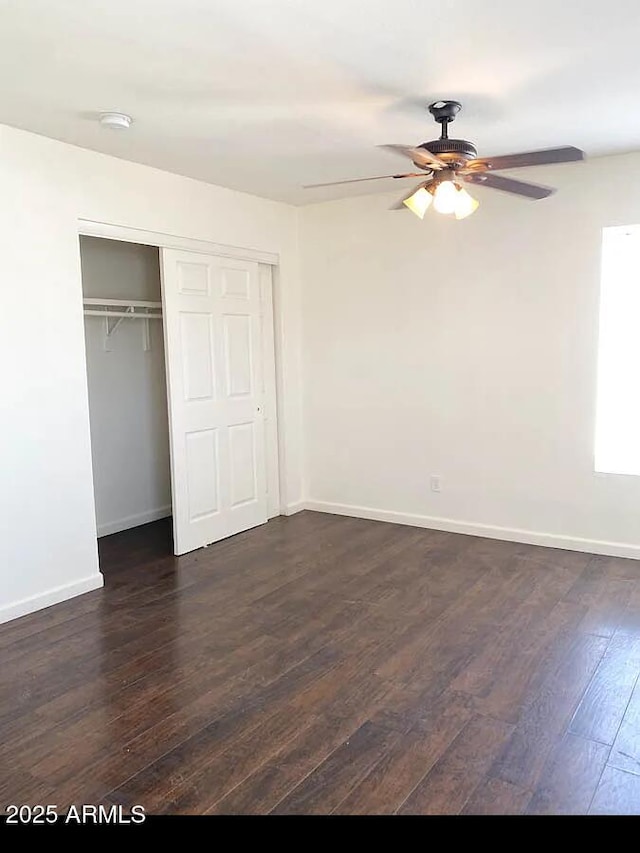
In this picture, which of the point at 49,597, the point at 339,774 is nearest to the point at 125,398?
the point at 49,597

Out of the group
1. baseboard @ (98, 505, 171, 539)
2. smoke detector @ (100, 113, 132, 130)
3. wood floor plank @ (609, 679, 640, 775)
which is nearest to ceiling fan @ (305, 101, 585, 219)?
smoke detector @ (100, 113, 132, 130)

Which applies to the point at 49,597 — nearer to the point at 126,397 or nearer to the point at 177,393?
the point at 177,393

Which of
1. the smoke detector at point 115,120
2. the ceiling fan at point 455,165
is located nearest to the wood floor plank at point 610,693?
the ceiling fan at point 455,165

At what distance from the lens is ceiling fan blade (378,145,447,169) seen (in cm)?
262

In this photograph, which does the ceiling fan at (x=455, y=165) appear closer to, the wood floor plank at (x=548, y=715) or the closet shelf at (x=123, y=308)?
the wood floor plank at (x=548, y=715)

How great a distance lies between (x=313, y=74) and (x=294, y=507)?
365cm

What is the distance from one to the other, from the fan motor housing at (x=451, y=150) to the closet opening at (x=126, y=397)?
2.78 metres

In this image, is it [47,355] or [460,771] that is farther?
[47,355]

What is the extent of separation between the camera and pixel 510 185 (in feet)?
10.1

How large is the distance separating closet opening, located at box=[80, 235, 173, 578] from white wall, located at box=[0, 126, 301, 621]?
0.89 m

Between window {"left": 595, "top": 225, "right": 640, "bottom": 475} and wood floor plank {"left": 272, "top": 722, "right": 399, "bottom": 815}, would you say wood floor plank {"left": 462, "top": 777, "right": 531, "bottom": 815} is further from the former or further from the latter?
window {"left": 595, "top": 225, "right": 640, "bottom": 475}

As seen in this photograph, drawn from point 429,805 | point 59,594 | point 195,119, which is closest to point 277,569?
point 59,594

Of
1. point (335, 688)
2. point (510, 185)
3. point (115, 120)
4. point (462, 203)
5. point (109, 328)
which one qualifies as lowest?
→ point (335, 688)
